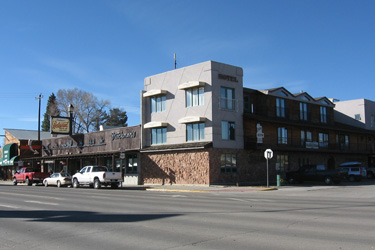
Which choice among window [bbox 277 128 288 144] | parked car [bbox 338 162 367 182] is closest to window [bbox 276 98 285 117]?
Answer: window [bbox 277 128 288 144]

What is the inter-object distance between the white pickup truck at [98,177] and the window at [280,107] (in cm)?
1747

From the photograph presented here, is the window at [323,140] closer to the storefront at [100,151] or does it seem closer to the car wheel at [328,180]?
A: the car wheel at [328,180]

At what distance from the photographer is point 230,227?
31.8 ft

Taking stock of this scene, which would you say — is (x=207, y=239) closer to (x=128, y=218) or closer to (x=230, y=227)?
(x=230, y=227)

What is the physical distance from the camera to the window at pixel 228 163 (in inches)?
1268

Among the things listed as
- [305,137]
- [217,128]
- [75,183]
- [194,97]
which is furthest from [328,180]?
[75,183]

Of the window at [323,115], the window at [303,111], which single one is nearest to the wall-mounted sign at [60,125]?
the window at [303,111]

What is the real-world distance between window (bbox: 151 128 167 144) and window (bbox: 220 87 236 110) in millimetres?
6503

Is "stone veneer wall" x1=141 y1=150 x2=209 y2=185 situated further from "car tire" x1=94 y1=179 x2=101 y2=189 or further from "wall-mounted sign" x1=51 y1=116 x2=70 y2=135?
"wall-mounted sign" x1=51 y1=116 x2=70 y2=135

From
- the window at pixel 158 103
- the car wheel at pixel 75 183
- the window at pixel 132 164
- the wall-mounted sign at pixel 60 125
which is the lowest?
the car wheel at pixel 75 183

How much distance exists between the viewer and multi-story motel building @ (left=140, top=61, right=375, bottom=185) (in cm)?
3200

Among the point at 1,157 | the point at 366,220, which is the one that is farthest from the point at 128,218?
the point at 1,157

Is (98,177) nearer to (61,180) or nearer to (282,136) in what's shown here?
(61,180)

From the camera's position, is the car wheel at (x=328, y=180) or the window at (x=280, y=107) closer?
the car wheel at (x=328, y=180)
